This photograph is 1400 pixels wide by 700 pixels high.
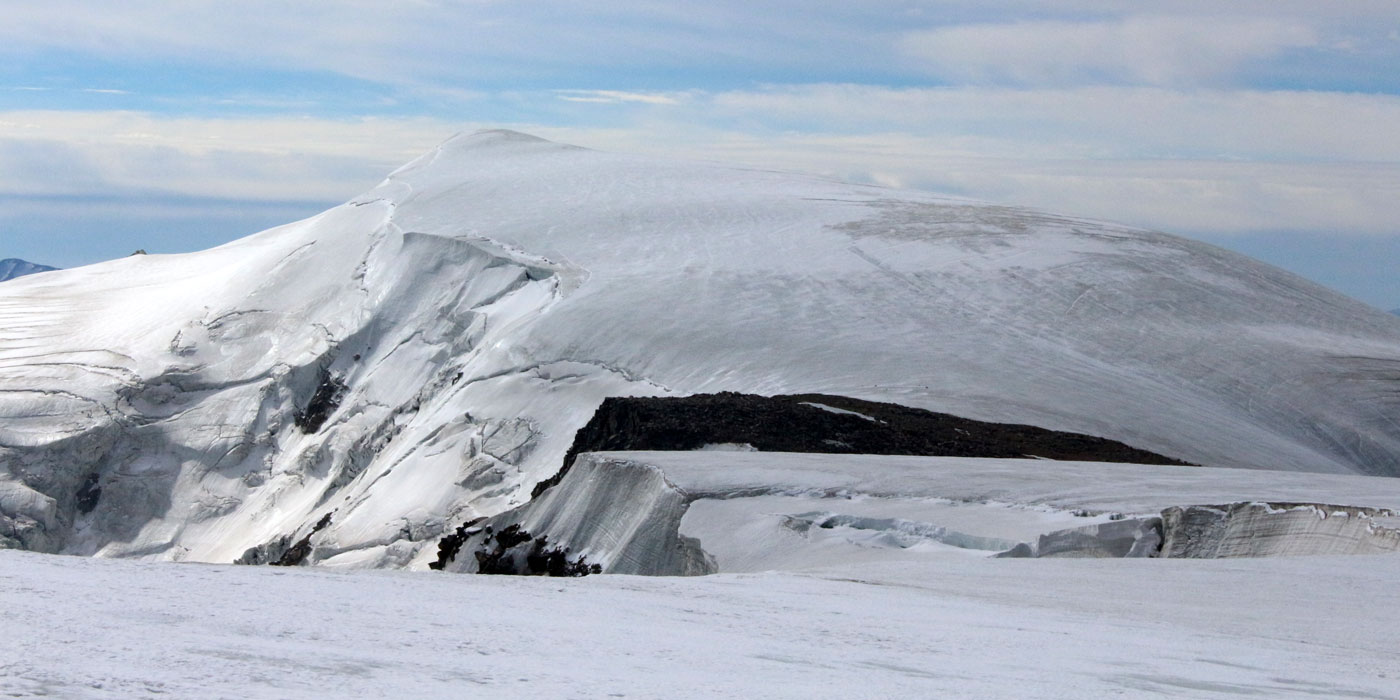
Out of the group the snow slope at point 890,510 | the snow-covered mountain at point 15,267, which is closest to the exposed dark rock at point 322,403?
the snow slope at point 890,510

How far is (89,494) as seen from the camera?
26781mm

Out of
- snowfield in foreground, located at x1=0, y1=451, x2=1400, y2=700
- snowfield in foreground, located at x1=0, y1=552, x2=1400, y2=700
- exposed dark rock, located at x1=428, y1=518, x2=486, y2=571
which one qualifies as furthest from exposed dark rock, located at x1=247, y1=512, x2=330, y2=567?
snowfield in foreground, located at x1=0, y1=552, x2=1400, y2=700

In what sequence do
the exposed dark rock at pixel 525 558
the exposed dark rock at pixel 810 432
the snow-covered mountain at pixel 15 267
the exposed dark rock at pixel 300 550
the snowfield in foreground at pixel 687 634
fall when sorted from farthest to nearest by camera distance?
the snow-covered mountain at pixel 15 267 < the exposed dark rock at pixel 300 550 < the exposed dark rock at pixel 810 432 < the exposed dark rock at pixel 525 558 < the snowfield in foreground at pixel 687 634

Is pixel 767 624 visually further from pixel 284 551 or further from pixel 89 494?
pixel 89 494

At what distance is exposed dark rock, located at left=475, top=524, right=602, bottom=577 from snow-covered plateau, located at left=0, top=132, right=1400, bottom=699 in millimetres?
46

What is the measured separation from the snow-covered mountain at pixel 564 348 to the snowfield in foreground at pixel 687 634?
1144 centimetres

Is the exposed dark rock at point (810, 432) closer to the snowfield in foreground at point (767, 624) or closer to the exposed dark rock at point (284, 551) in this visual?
the snowfield in foreground at point (767, 624)

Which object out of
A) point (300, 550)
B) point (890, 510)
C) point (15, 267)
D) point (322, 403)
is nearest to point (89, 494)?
point (322, 403)

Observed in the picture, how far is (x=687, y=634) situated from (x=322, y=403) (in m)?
22.8

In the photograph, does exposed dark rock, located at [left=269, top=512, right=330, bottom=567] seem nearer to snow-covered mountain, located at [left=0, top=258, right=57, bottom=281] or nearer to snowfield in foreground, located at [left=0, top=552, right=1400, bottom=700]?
snowfield in foreground, located at [left=0, top=552, right=1400, bottom=700]

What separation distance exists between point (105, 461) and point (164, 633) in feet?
83.0

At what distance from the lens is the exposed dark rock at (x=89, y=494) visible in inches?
1047

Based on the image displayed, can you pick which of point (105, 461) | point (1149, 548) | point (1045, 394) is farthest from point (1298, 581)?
point (105, 461)

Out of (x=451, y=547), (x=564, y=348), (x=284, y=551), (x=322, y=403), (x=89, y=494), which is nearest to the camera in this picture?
(x=451, y=547)
